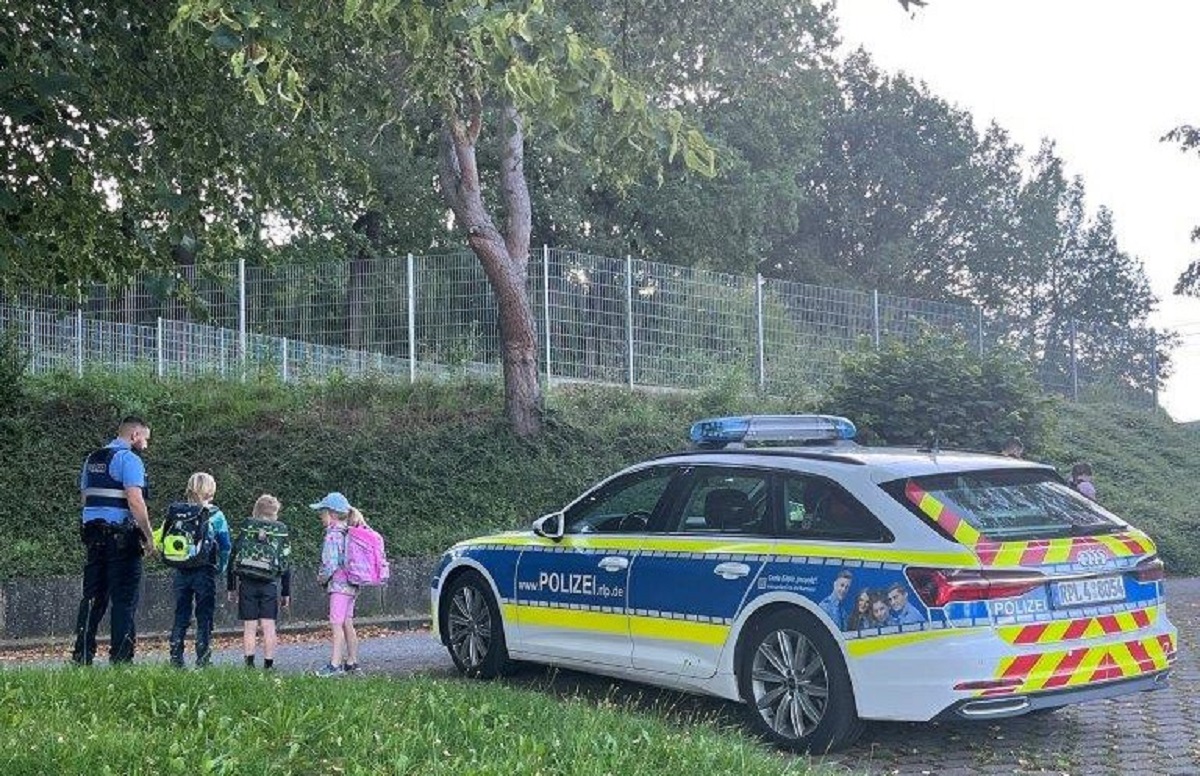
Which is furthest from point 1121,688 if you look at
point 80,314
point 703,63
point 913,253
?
point 913,253

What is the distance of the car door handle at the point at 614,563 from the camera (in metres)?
8.61

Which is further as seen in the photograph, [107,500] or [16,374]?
[16,374]

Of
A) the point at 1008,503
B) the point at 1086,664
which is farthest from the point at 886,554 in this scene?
the point at 1086,664

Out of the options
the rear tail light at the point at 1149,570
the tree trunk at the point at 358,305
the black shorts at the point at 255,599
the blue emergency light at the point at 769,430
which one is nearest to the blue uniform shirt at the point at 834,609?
the rear tail light at the point at 1149,570

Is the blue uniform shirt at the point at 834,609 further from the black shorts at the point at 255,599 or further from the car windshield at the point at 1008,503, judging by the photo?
the black shorts at the point at 255,599

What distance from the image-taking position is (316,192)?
43.7ft

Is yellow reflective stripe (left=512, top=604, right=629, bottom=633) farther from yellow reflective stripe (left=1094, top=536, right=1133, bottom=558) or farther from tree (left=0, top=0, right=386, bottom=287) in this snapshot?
tree (left=0, top=0, right=386, bottom=287)

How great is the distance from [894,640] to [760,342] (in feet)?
47.9

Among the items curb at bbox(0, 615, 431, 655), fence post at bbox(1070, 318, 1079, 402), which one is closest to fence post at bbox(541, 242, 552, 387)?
curb at bbox(0, 615, 431, 655)

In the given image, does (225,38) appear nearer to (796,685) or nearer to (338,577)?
(796,685)

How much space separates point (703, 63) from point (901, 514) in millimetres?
9954

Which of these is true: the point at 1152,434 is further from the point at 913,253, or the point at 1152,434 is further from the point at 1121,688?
the point at 913,253

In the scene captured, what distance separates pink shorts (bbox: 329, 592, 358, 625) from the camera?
10039 millimetres

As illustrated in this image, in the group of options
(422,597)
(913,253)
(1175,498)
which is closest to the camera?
(422,597)
